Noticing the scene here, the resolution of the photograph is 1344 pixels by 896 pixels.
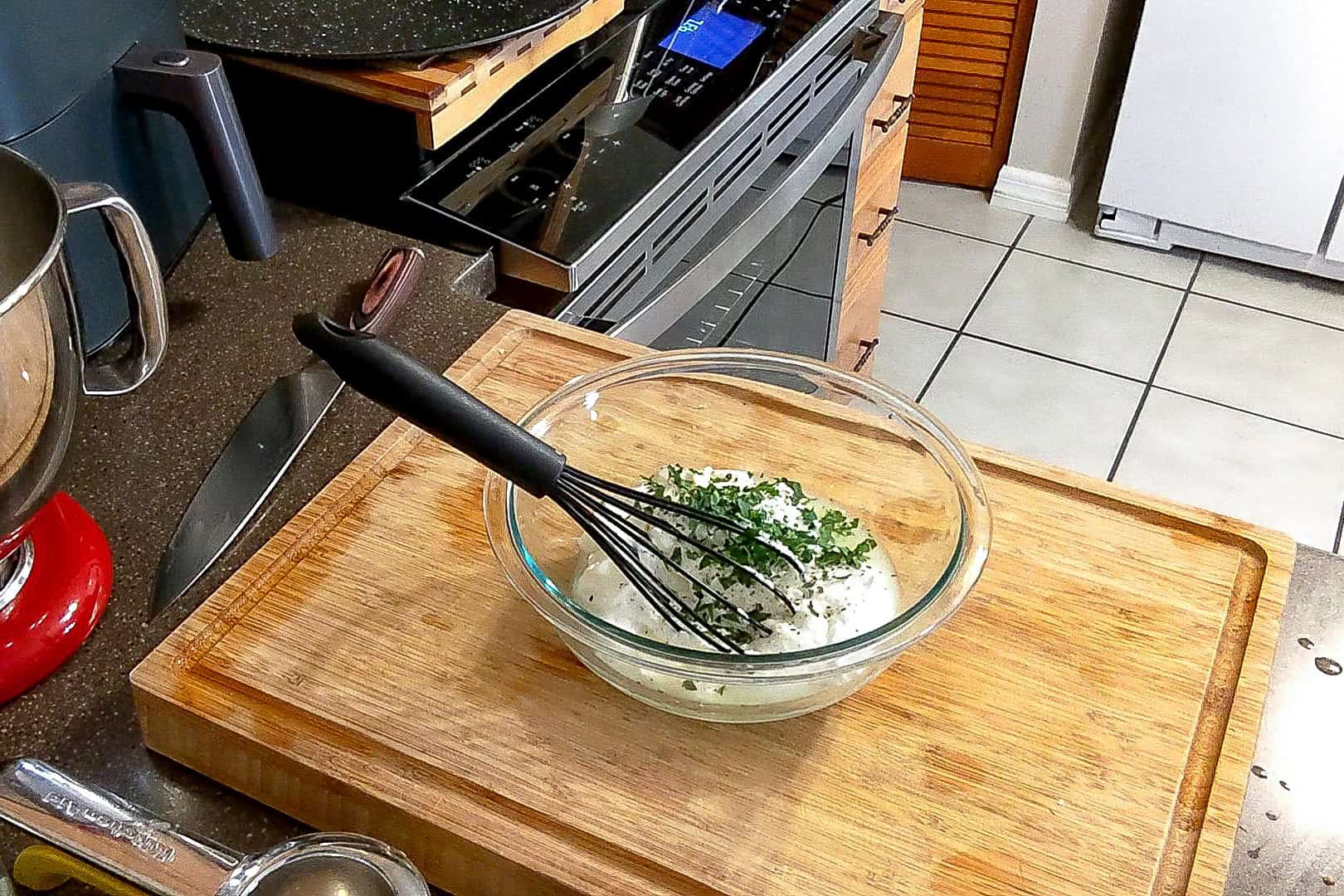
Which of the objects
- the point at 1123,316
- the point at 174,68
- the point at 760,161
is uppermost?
the point at 174,68

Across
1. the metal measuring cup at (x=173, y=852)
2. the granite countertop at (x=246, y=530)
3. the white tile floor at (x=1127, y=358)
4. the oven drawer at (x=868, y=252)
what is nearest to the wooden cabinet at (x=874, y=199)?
the oven drawer at (x=868, y=252)

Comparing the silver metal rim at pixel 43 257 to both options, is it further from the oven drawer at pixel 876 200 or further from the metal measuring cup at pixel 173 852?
the oven drawer at pixel 876 200

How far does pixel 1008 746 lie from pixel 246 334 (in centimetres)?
52

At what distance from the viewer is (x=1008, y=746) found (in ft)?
1.77

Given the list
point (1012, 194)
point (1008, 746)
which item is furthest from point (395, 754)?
point (1012, 194)

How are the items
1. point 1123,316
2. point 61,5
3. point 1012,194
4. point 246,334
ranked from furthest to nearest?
1. point 1012,194
2. point 1123,316
3. point 246,334
4. point 61,5

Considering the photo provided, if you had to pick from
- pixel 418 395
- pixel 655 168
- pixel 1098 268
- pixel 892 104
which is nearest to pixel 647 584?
pixel 418 395

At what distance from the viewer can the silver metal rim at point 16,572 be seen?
0.56 meters

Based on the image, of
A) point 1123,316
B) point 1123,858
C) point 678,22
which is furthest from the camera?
point 1123,316

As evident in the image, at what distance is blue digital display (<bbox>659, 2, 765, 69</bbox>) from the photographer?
1067 mm

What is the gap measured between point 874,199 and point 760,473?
3.35ft

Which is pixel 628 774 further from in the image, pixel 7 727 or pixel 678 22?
pixel 678 22

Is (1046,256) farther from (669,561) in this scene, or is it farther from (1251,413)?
(669,561)

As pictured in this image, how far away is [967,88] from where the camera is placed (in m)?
2.20
